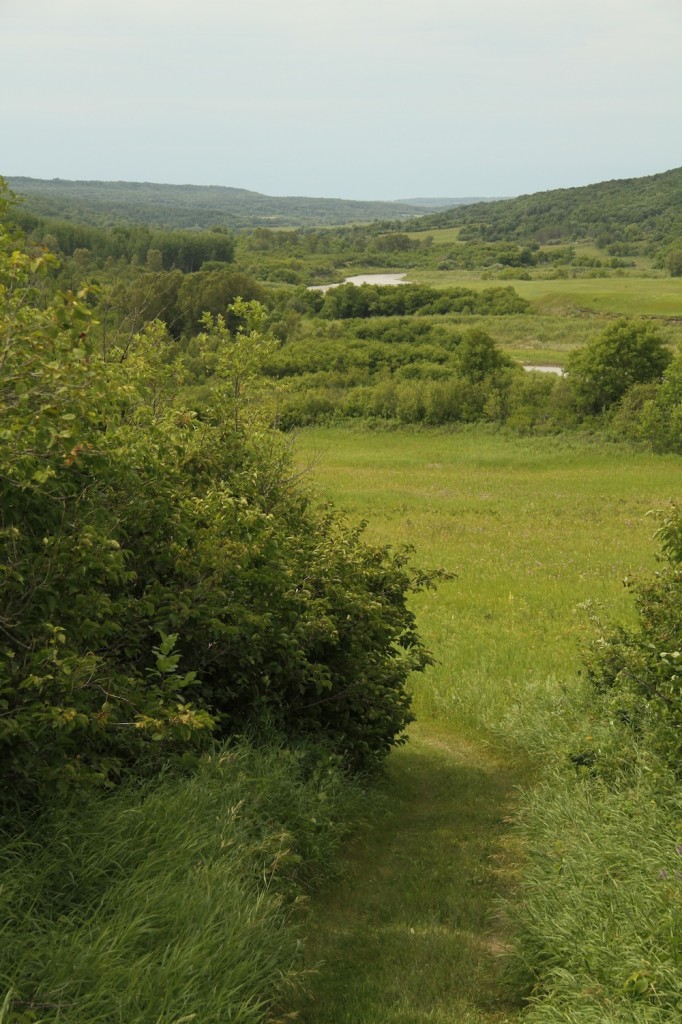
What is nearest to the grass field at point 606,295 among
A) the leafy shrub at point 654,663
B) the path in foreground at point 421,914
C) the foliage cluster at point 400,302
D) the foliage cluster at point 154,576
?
the foliage cluster at point 400,302

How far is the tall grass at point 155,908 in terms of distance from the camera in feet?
17.5

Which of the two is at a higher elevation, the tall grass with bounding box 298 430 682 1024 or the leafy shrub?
the leafy shrub

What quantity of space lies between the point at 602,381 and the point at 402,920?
1969 inches

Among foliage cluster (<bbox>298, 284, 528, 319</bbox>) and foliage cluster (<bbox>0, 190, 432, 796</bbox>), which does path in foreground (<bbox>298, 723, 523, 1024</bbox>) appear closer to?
foliage cluster (<bbox>0, 190, 432, 796</bbox>)

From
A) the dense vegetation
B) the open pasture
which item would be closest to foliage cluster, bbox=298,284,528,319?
the open pasture

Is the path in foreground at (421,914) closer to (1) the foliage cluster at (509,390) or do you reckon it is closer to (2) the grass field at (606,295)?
(1) the foliage cluster at (509,390)

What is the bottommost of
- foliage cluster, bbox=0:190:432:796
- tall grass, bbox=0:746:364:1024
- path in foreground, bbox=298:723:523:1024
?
path in foreground, bbox=298:723:523:1024

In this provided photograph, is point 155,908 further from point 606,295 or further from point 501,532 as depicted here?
point 606,295

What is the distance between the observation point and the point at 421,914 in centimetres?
A: 791

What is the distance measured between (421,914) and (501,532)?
2393 centimetres

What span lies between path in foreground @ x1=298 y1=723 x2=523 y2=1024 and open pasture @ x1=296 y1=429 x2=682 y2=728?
2426 millimetres

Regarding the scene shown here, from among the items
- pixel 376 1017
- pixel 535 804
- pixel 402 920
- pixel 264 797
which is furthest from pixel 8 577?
pixel 535 804

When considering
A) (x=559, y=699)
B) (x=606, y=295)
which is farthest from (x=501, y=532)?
(x=606, y=295)

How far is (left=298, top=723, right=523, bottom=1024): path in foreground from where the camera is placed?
6.58m
